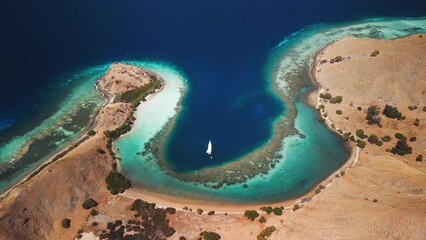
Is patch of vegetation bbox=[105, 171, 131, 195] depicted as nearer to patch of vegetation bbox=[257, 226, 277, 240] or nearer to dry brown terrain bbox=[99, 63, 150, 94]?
patch of vegetation bbox=[257, 226, 277, 240]

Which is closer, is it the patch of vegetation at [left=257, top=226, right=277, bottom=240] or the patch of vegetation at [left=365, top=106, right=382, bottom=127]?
the patch of vegetation at [left=257, top=226, right=277, bottom=240]

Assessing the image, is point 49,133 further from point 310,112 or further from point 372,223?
point 372,223

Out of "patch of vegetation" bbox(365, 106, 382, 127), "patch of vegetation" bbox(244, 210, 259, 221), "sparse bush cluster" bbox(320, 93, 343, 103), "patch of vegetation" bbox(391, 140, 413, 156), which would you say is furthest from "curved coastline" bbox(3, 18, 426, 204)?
"patch of vegetation" bbox(391, 140, 413, 156)

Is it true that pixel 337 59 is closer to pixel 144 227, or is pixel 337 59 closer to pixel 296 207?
pixel 296 207

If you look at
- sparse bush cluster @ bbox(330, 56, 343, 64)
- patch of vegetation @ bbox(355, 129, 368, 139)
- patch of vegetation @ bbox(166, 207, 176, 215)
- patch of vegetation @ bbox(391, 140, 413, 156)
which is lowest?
patch of vegetation @ bbox(391, 140, 413, 156)

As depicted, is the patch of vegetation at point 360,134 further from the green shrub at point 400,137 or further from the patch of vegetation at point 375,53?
the patch of vegetation at point 375,53

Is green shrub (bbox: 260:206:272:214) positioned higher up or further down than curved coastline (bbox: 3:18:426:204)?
further down
